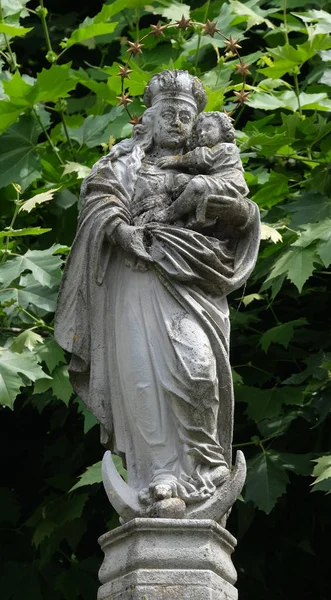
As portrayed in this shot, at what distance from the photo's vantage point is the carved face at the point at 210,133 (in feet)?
28.7

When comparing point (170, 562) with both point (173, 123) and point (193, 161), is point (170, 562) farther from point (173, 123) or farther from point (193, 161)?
point (173, 123)

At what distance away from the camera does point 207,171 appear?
8.62 metres

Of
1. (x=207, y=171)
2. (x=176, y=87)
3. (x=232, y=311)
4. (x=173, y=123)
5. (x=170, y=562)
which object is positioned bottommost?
(x=232, y=311)

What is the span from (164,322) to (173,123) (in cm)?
122

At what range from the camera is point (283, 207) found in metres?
11.7

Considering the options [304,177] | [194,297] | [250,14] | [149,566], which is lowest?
[304,177]

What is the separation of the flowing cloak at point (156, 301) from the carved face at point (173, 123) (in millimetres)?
356

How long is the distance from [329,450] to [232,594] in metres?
3.78

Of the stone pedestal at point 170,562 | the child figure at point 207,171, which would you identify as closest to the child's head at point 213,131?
the child figure at point 207,171

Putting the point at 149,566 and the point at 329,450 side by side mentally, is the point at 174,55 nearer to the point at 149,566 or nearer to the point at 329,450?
the point at 329,450

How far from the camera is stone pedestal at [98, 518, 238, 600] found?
25.1 feet

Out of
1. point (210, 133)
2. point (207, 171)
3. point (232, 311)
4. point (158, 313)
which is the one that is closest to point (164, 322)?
point (158, 313)

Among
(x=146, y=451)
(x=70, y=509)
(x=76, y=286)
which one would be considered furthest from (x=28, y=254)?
(x=146, y=451)

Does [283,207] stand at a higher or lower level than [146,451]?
lower
